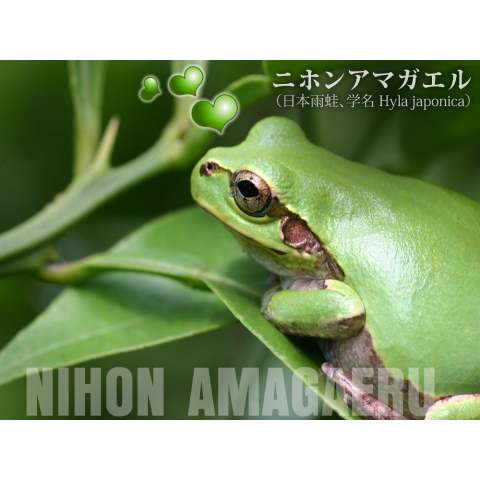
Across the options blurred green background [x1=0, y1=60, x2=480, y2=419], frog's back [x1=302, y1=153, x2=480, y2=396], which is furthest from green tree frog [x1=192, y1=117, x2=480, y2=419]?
blurred green background [x1=0, y1=60, x2=480, y2=419]

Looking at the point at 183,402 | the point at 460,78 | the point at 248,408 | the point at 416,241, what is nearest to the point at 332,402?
the point at 416,241

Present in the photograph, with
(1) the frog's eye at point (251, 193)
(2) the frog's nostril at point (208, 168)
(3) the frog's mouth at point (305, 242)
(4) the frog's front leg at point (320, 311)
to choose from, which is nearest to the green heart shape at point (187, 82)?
(2) the frog's nostril at point (208, 168)

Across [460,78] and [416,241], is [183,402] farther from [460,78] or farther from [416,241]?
[460,78]

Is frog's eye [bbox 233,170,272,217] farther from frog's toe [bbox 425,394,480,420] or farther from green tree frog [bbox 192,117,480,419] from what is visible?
frog's toe [bbox 425,394,480,420]

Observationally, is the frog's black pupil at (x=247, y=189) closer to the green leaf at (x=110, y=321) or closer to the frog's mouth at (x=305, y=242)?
the frog's mouth at (x=305, y=242)

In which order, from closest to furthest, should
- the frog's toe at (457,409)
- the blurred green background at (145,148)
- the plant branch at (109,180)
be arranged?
the frog's toe at (457,409)
the plant branch at (109,180)
the blurred green background at (145,148)

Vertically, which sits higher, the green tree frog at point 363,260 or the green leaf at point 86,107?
the green leaf at point 86,107
